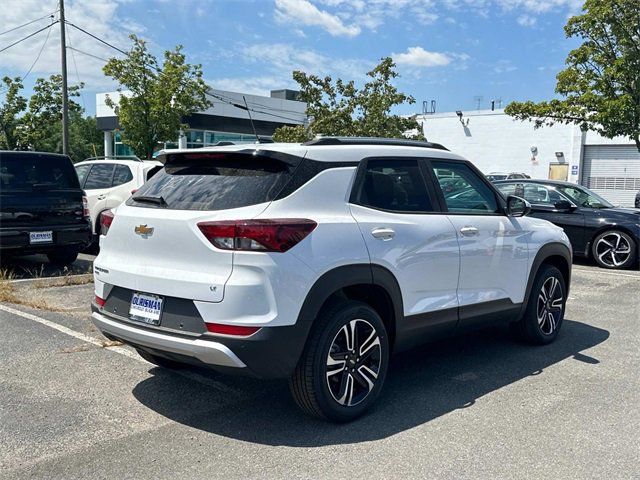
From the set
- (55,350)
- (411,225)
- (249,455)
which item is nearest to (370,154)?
(411,225)

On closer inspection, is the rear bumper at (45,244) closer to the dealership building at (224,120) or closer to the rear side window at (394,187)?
the rear side window at (394,187)

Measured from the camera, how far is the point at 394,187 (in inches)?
178

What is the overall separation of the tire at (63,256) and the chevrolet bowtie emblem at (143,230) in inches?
254

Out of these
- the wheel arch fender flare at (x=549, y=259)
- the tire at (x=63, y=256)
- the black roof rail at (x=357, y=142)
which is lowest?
the tire at (x=63, y=256)

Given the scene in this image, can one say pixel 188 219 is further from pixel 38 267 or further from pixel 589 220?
pixel 589 220

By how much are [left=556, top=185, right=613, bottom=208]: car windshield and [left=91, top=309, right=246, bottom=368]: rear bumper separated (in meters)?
10.2

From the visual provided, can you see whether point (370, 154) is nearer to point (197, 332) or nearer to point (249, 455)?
point (197, 332)

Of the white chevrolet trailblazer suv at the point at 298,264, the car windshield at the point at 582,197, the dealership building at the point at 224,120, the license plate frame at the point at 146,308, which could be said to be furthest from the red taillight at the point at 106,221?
the dealership building at the point at 224,120

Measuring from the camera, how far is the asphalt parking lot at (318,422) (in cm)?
347

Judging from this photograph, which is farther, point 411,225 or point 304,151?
point 411,225

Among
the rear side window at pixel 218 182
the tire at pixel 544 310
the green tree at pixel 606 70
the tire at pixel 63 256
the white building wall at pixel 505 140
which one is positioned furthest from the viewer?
the white building wall at pixel 505 140

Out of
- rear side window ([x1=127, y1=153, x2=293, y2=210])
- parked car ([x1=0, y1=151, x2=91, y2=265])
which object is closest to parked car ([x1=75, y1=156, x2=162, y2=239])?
parked car ([x1=0, y1=151, x2=91, y2=265])

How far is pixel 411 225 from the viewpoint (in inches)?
174

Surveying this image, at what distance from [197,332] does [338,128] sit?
1572 cm
